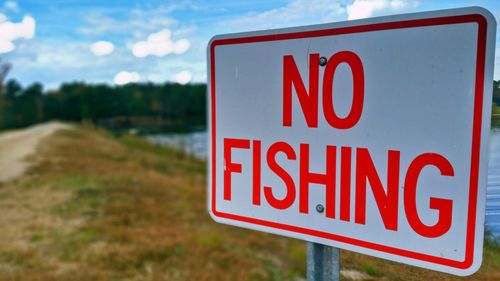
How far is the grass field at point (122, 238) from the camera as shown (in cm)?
403

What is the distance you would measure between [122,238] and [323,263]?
442cm

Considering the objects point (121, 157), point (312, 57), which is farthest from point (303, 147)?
point (121, 157)

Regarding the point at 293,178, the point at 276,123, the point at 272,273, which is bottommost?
the point at 272,273

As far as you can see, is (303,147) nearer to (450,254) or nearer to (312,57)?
(312,57)

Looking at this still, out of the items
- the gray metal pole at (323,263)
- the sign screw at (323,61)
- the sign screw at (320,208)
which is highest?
the sign screw at (323,61)

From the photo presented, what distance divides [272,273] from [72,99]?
28073 millimetres

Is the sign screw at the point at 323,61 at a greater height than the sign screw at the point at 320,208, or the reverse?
the sign screw at the point at 323,61

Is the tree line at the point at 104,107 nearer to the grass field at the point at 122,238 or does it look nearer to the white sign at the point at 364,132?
the grass field at the point at 122,238

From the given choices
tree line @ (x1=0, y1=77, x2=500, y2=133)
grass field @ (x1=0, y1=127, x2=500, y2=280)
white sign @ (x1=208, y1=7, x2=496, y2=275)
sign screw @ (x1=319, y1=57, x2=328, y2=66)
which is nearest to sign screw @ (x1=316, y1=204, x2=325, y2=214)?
white sign @ (x1=208, y1=7, x2=496, y2=275)

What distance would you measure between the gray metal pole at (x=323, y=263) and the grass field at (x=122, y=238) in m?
3.34

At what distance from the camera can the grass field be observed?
4.03 m

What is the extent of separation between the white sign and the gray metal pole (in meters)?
0.03

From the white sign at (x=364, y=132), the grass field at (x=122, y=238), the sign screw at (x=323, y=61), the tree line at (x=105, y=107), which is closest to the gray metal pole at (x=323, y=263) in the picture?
the white sign at (x=364, y=132)

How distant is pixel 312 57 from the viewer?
0.82 meters
